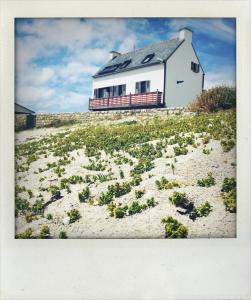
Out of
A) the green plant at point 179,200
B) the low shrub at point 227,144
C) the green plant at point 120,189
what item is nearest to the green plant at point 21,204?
the green plant at point 120,189

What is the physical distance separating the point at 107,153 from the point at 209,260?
82.7 inches

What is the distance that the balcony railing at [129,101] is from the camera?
21.2 ft

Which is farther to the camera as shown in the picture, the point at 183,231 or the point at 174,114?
the point at 174,114

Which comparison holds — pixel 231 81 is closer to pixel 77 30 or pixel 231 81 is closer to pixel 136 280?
pixel 77 30

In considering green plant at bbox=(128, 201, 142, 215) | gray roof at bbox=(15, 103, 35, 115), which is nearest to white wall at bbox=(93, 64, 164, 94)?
gray roof at bbox=(15, 103, 35, 115)

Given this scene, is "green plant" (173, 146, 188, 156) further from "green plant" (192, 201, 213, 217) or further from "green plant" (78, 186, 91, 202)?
"green plant" (78, 186, 91, 202)

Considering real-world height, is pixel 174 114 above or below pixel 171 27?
below

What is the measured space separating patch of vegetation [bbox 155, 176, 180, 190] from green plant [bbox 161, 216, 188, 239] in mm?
431

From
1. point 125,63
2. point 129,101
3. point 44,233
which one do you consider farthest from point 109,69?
point 44,233

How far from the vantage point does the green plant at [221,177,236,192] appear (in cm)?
608

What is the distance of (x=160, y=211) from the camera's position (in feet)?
19.8

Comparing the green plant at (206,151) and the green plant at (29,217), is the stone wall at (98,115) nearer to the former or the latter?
the green plant at (206,151)

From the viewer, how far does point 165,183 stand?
614 centimetres
